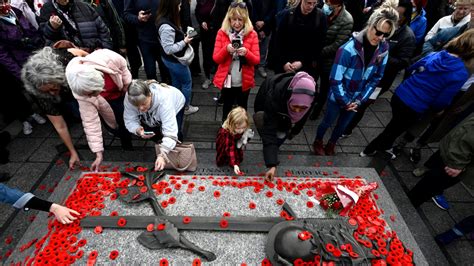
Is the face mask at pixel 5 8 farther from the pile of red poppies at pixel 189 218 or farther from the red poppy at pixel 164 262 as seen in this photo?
the red poppy at pixel 164 262

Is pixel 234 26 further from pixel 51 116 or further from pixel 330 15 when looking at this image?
pixel 51 116

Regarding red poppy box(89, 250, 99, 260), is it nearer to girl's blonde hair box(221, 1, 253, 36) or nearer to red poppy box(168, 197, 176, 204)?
red poppy box(168, 197, 176, 204)

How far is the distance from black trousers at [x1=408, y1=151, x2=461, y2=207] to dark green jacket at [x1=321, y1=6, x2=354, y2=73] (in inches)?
84.7

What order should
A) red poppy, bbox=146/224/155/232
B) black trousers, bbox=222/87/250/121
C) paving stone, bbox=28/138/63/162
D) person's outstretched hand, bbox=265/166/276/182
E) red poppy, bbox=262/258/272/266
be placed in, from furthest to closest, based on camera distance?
black trousers, bbox=222/87/250/121, paving stone, bbox=28/138/63/162, person's outstretched hand, bbox=265/166/276/182, red poppy, bbox=146/224/155/232, red poppy, bbox=262/258/272/266

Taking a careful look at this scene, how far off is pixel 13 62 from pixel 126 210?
344cm

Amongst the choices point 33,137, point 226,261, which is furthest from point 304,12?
point 33,137

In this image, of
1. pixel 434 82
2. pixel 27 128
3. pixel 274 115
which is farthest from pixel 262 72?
pixel 27 128

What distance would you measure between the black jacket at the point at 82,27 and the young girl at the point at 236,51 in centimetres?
173

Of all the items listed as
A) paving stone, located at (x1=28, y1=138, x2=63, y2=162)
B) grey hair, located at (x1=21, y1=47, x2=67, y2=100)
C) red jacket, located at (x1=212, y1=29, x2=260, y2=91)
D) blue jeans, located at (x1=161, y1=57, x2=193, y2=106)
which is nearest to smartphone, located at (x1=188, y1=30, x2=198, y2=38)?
red jacket, located at (x1=212, y1=29, x2=260, y2=91)

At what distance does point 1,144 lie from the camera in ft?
13.1

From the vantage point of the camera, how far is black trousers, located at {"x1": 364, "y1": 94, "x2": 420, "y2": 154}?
3.46m

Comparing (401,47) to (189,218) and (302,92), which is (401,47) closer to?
(302,92)

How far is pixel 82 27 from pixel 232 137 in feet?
8.87

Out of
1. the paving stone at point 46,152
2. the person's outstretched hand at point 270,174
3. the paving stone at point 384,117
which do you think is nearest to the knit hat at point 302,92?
the person's outstretched hand at point 270,174
